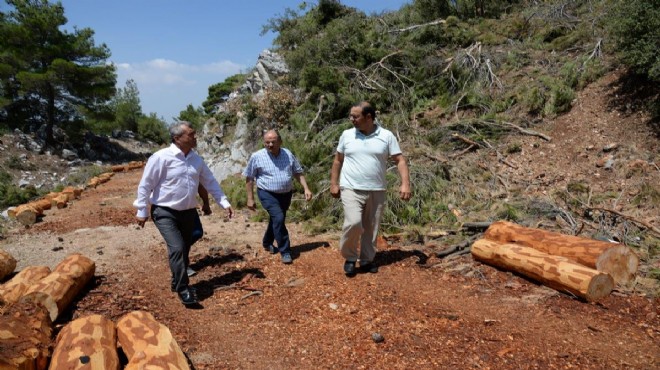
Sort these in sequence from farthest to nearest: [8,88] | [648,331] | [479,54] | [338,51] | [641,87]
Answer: [8,88] < [338,51] < [479,54] < [641,87] < [648,331]

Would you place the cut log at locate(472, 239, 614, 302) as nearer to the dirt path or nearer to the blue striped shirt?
the dirt path

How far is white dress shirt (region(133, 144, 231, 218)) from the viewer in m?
3.88

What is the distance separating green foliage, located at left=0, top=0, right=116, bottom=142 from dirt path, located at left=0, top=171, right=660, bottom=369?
17038 millimetres

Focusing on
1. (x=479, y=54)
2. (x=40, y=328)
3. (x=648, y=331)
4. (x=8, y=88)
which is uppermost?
(x=8, y=88)

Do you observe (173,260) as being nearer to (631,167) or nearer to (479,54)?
(631,167)

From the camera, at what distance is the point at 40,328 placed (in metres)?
2.93

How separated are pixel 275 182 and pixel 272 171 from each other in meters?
0.14

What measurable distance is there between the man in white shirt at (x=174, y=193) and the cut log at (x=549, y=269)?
311 centimetres

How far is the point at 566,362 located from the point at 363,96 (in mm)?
7610

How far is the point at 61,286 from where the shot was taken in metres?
3.79

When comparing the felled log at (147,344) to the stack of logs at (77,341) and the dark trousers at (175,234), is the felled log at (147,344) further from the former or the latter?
the dark trousers at (175,234)

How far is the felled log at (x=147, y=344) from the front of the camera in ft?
8.56

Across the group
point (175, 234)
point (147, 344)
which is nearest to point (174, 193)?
point (175, 234)

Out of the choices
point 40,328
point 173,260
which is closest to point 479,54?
point 173,260
